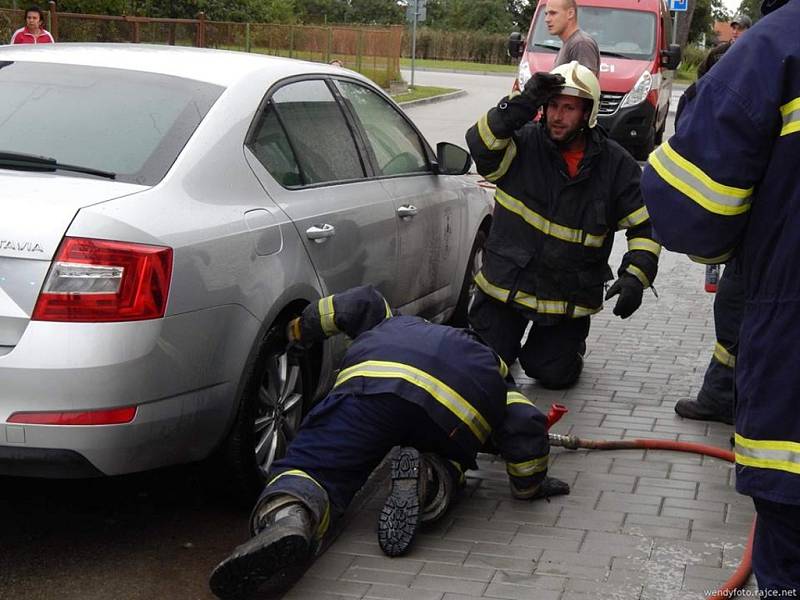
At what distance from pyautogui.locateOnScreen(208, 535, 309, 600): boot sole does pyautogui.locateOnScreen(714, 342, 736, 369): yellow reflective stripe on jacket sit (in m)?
2.71

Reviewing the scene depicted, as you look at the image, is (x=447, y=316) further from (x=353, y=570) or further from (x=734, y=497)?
(x=353, y=570)

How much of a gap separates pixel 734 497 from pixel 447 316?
2390 millimetres

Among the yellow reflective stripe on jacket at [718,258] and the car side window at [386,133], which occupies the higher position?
the yellow reflective stripe on jacket at [718,258]

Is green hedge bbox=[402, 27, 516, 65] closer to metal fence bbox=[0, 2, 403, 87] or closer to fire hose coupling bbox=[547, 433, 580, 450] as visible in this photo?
metal fence bbox=[0, 2, 403, 87]

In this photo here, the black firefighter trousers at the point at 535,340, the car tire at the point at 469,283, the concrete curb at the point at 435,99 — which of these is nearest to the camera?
the black firefighter trousers at the point at 535,340

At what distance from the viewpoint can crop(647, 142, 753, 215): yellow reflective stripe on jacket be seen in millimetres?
2539

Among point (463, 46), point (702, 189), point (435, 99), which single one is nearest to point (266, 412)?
point (702, 189)

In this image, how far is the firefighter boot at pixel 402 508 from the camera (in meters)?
4.20

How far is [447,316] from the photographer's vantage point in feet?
22.6

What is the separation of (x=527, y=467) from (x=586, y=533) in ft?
1.13

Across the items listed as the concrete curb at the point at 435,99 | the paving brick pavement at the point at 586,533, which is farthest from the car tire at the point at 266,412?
the concrete curb at the point at 435,99

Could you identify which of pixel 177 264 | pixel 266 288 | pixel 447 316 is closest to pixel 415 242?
pixel 447 316

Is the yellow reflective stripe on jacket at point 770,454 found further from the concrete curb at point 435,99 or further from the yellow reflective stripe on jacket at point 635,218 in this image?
the concrete curb at point 435,99

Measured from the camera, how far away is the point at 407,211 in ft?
19.0
